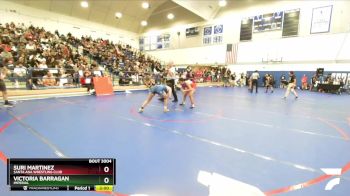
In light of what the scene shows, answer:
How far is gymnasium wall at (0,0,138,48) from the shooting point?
59.7 ft

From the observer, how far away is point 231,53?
73.7ft

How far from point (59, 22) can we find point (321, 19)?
2520 cm

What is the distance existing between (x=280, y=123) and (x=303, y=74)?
15.9 meters

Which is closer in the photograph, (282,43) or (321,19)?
(321,19)

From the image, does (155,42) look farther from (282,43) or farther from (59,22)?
(282,43)

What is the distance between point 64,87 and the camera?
10469mm

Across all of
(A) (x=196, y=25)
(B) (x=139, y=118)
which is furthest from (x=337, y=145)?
(A) (x=196, y=25)

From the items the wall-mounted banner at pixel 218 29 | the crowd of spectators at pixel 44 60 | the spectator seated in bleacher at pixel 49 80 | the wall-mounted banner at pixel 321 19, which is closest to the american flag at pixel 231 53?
the wall-mounted banner at pixel 218 29

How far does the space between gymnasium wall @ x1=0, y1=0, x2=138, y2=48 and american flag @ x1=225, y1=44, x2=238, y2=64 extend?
14.6 m

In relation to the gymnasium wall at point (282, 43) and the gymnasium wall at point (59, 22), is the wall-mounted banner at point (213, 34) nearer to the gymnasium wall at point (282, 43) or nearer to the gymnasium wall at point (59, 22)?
the gymnasium wall at point (282, 43)

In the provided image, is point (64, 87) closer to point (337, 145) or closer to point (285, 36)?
point (337, 145)
